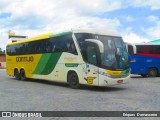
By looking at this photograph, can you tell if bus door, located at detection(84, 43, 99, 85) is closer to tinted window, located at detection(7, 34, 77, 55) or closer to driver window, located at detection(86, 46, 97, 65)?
driver window, located at detection(86, 46, 97, 65)

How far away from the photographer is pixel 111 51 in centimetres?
1485

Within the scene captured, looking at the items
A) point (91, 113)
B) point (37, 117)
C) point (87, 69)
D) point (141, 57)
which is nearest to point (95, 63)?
point (87, 69)

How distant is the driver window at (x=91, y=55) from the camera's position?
14.7 m

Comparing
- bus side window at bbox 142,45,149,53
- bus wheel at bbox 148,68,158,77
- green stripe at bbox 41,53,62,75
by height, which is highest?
bus side window at bbox 142,45,149,53

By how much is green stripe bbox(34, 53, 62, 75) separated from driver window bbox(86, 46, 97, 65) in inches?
101

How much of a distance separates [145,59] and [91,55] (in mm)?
10141

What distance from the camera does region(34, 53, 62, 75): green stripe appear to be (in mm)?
17684

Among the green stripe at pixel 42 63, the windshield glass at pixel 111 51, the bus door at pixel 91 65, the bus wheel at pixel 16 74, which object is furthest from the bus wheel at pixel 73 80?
the bus wheel at pixel 16 74

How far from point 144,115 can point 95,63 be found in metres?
6.30

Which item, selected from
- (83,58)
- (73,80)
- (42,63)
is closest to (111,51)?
(83,58)

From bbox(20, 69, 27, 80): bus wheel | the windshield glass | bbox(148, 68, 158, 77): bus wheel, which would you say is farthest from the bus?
the windshield glass

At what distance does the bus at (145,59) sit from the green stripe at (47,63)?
304 inches

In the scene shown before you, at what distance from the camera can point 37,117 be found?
27.9 ft

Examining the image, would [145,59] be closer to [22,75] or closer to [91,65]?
[22,75]
